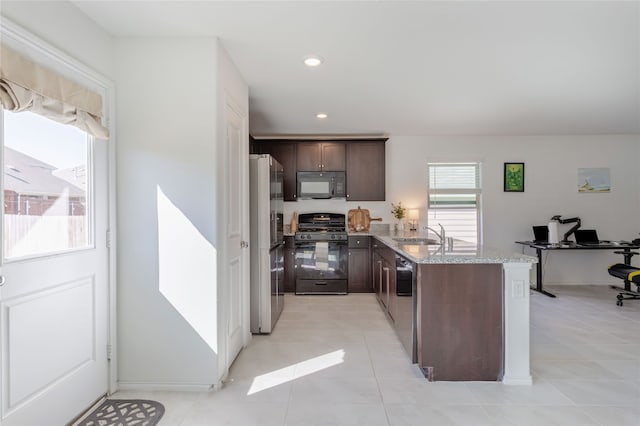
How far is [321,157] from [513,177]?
10.2 ft

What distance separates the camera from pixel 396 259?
3.08 m

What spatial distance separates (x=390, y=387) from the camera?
89.1 inches

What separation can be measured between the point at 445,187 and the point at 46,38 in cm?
508

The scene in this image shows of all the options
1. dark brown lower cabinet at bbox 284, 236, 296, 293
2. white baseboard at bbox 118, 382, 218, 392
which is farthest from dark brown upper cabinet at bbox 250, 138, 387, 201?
white baseboard at bbox 118, 382, 218, 392

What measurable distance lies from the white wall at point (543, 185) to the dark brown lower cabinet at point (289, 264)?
1.50m

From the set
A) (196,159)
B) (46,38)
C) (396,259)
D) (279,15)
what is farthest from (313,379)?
(46,38)

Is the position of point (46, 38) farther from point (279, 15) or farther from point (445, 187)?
point (445, 187)

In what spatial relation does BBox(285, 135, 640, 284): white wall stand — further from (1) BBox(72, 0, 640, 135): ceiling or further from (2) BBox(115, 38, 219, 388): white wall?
(2) BBox(115, 38, 219, 388): white wall

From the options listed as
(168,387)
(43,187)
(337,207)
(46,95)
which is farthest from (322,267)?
(46,95)

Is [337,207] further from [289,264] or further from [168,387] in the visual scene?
[168,387]

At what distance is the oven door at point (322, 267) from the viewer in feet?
15.8

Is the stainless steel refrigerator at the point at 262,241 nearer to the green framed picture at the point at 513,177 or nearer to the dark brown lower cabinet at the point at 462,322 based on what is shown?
the dark brown lower cabinet at the point at 462,322

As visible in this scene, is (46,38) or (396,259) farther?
(396,259)

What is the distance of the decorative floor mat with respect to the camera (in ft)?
6.17
